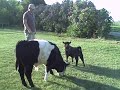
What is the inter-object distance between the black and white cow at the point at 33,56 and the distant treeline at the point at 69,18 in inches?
707

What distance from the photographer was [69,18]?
32438 millimetres

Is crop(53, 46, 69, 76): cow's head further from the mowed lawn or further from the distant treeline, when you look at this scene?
the distant treeline

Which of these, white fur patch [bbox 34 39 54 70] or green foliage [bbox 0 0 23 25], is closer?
white fur patch [bbox 34 39 54 70]

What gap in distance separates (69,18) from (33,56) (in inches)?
887

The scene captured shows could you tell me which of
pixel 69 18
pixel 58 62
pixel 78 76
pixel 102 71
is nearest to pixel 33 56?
pixel 58 62

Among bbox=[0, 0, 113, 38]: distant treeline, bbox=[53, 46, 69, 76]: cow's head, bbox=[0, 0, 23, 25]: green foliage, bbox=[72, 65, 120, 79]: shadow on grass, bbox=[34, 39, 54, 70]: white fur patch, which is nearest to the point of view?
bbox=[34, 39, 54, 70]: white fur patch

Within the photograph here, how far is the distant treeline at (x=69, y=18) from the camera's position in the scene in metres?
29.0

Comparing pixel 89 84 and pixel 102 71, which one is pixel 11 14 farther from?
pixel 89 84

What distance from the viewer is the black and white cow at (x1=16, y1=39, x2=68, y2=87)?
1005cm

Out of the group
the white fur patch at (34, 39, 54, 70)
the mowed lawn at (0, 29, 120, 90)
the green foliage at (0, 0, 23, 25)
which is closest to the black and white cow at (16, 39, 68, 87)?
the white fur patch at (34, 39, 54, 70)

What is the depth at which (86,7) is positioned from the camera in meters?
30.9

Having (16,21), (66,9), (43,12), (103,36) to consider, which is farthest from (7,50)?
(16,21)

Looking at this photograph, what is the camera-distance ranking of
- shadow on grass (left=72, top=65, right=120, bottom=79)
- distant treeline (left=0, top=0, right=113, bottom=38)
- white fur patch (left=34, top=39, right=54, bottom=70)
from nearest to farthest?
white fur patch (left=34, top=39, right=54, bottom=70)
shadow on grass (left=72, top=65, right=120, bottom=79)
distant treeline (left=0, top=0, right=113, bottom=38)

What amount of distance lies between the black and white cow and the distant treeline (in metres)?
18.0
